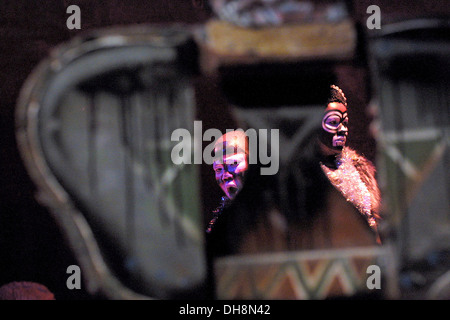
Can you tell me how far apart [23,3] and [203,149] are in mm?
1142

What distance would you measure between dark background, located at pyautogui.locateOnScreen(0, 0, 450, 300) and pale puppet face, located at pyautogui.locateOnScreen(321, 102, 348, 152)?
6 centimetres

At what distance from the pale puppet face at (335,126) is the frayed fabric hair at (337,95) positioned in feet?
0.06

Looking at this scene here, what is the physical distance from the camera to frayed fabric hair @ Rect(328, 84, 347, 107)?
1769mm

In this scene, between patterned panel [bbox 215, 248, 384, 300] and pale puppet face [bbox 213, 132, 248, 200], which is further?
patterned panel [bbox 215, 248, 384, 300]

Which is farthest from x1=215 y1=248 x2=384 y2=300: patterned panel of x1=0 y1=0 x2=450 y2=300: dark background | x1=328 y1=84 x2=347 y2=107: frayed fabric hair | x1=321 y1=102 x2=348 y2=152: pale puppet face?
x1=328 y1=84 x2=347 y2=107: frayed fabric hair

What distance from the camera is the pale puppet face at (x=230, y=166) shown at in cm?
153

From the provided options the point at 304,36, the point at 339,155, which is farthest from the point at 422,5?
the point at 339,155
